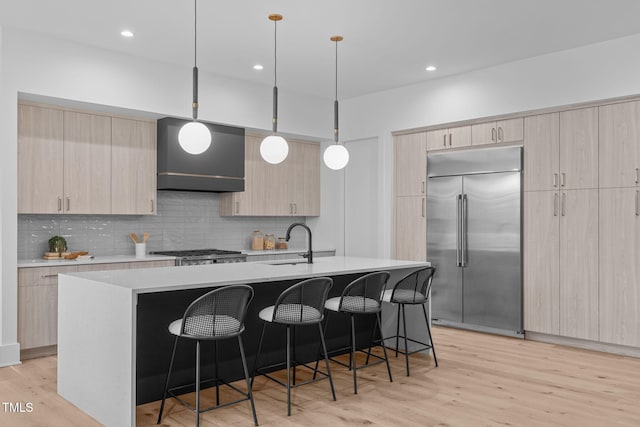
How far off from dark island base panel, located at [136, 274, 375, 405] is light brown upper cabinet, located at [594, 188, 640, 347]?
8.51 feet

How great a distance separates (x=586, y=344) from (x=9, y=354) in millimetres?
5226

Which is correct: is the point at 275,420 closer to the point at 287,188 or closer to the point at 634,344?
the point at 634,344

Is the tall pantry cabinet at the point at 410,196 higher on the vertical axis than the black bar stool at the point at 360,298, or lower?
higher

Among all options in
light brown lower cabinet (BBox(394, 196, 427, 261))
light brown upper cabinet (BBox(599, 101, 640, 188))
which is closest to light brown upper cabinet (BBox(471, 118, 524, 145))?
light brown upper cabinet (BBox(599, 101, 640, 188))

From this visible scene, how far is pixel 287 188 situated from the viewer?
709cm

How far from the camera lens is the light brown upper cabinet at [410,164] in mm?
6406

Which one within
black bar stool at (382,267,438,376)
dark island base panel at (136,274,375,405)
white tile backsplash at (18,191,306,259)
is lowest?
dark island base panel at (136,274,375,405)

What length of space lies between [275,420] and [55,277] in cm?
274

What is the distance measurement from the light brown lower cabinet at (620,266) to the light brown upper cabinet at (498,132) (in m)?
1.07

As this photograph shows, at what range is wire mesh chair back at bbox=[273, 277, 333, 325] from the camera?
3371 mm

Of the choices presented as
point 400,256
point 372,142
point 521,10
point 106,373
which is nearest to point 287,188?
point 372,142

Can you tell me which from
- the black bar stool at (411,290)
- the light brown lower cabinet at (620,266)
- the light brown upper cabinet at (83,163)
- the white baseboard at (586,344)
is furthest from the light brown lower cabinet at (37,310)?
the light brown lower cabinet at (620,266)

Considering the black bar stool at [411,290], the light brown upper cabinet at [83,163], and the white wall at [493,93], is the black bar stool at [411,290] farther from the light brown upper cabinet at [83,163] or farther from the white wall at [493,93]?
the light brown upper cabinet at [83,163]

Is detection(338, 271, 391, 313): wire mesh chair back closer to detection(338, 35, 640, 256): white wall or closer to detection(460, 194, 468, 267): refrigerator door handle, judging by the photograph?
detection(460, 194, 468, 267): refrigerator door handle
